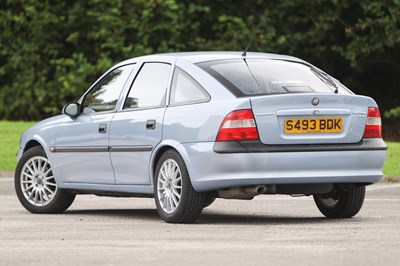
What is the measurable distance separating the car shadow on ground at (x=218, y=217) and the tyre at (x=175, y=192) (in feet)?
1.00

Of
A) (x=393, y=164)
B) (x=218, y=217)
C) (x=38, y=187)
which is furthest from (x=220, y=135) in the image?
(x=393, y=164)

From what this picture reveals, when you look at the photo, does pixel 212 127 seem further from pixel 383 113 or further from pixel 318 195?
pixel 383 113

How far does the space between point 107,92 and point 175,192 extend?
5.89 feet

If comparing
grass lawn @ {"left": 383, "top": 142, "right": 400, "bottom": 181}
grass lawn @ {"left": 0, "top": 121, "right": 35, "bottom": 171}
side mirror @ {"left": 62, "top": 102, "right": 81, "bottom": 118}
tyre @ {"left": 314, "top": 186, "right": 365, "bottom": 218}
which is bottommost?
grass lawn @ {"left": 383, "top": 142, "right": 400, "bottom": 181}

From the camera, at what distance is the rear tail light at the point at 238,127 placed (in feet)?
35.1

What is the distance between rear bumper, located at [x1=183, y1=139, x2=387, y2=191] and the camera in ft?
35.1

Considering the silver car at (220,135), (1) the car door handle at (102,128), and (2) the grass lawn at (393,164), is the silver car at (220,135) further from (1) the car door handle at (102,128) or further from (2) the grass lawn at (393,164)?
(2) the grass lawn at (393,164)

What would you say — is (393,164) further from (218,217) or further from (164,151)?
(164,151)

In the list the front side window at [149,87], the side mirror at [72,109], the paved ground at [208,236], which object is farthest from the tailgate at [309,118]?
the side mirror at [72,109]

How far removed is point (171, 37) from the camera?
32281 millimetres

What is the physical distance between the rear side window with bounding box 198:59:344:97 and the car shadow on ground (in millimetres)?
1192

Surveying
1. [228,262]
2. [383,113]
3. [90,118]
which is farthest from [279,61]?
[383,113]

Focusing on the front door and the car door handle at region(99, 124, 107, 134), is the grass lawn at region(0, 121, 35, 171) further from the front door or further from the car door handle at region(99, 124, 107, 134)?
the car door handle at region(99, 124, 107, 134)

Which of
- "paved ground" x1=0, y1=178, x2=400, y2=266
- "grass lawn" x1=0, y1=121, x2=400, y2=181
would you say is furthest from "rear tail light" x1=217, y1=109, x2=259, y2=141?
"grass lawn" x1=0, y1=121, x2=400, y2=181
